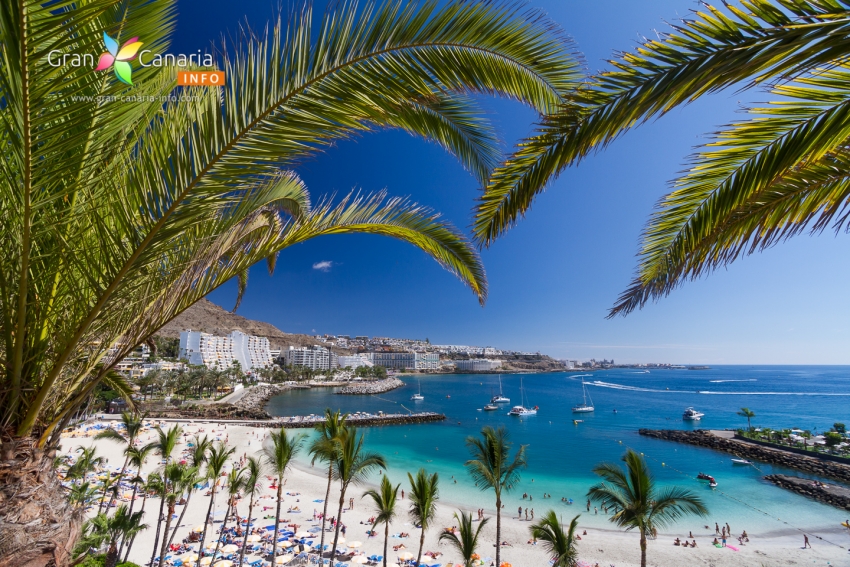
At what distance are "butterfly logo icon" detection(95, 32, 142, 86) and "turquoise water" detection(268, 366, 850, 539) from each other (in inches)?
1005

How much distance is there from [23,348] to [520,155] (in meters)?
2.91

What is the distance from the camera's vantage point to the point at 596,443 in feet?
128

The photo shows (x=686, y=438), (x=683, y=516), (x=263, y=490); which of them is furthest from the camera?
(x=686, y=438)

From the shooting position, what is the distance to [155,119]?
87.0 inches

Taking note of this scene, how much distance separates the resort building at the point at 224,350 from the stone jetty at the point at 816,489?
8170 cm

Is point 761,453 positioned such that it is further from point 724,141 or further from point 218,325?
point 218,325

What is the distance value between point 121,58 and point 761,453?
148ft

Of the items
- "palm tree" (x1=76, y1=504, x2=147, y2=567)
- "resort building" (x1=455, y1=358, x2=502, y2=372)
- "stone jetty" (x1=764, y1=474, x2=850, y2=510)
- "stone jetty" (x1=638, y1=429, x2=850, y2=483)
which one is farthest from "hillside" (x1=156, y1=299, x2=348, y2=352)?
"stone jetty" (x1=764, y1=474, x2=850, y2=510)

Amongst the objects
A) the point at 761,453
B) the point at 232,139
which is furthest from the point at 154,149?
the point at 761,453

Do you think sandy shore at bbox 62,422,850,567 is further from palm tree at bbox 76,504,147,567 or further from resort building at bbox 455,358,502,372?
resort building at bbox 455,358,502,372

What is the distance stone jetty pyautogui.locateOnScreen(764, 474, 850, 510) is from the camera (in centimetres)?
2238

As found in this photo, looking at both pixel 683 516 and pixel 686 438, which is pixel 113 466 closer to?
pixel 683 516

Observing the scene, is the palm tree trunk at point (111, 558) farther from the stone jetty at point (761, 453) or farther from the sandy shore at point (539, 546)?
the stone jetty at point (761, 453)

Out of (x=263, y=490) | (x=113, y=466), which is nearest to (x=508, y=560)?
(x=263, y=490)
